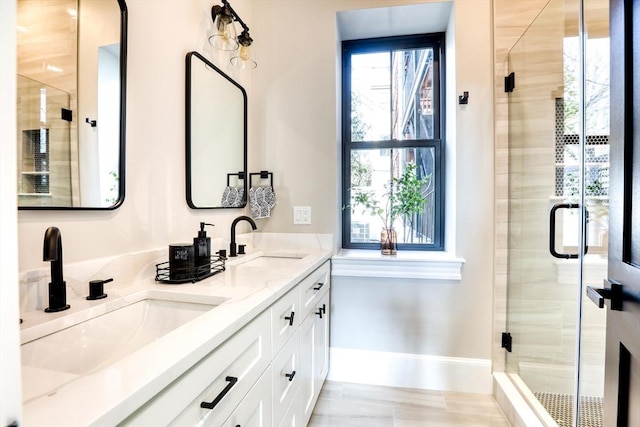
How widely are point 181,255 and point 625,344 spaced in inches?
54.5

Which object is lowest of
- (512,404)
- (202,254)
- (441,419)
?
(441,419)

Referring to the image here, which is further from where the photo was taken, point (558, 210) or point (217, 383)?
point (558, 210)

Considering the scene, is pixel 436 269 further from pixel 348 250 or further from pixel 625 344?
pixel 625 344

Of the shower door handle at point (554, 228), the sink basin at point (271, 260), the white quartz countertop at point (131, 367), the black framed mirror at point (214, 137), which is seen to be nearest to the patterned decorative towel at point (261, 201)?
the black framed mirror at point (214, 137)

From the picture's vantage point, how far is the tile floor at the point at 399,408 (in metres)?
1.66

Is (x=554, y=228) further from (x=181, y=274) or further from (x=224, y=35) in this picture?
(x=224, y=35)

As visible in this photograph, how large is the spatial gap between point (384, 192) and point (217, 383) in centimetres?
178

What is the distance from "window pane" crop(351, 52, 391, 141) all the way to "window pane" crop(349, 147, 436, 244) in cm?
15

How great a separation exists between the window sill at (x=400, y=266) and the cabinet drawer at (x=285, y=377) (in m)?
0.76

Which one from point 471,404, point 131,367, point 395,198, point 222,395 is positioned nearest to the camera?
point 131,367

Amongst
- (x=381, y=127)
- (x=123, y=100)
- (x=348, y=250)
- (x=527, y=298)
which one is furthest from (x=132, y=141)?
(x=527, y=298)

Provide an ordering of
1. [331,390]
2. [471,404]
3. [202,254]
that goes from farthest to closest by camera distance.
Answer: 1. [331,390]
2. [471,404]
3. [202,254]

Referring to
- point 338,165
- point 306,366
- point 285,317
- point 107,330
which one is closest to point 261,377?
point 285,317

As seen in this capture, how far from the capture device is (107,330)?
0.86 metres
